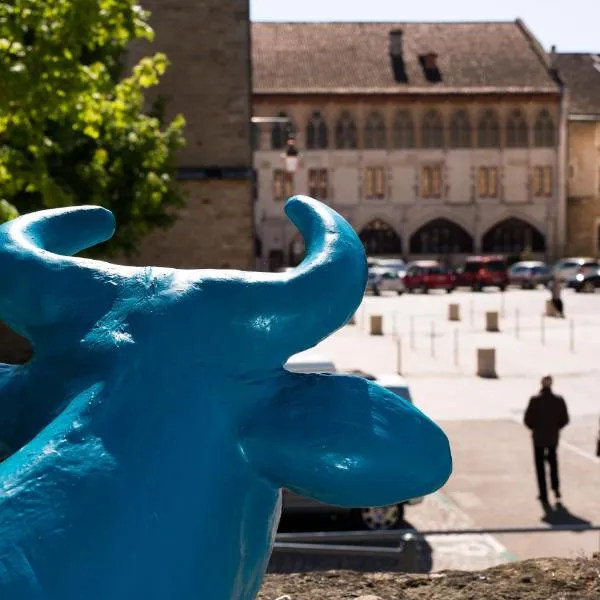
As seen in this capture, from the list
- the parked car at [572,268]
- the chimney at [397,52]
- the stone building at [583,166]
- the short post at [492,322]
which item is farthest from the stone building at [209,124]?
the stone building at [583,166]

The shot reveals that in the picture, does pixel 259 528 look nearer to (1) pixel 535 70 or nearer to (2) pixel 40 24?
(2) pixel 40 24

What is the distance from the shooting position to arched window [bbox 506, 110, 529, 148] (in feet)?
210

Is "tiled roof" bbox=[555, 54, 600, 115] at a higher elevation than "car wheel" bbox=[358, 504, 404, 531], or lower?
higher

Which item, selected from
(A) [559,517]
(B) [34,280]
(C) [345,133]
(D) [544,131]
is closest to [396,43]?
(C) [345,133]

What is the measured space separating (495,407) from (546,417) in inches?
256

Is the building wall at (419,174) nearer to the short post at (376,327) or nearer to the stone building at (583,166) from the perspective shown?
the stone building at (583,166)

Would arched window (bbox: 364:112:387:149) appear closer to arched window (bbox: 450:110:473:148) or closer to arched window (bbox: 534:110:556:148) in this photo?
arched window (bbox: 450:110:473:148)

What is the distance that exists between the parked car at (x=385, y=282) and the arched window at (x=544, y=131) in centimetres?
1847

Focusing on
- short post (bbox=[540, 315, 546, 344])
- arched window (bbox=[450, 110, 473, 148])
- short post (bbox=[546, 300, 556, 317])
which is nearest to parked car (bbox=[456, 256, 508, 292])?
arched window (bbox=[450, 110, 473, 148])

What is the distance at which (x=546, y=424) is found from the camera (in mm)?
11508

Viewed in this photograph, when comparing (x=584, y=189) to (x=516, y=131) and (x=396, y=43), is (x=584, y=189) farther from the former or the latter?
(x=396, y=43)

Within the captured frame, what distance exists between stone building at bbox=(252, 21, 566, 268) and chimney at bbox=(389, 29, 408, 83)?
0.07 meters

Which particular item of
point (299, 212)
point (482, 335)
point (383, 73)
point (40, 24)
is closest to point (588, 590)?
point (299, 212)

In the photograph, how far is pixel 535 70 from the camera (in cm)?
6394
